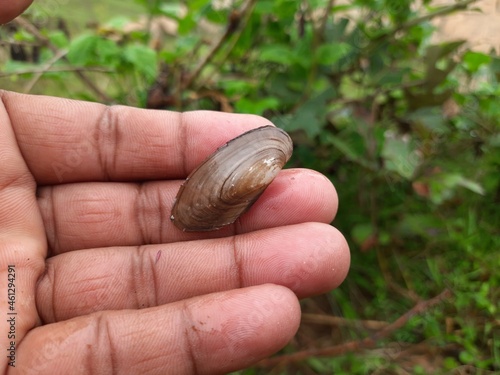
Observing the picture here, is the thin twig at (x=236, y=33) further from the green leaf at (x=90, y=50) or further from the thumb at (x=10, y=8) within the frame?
the thumb at (x=10, y=8)

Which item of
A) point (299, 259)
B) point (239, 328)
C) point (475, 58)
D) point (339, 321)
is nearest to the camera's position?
point (239, 328)

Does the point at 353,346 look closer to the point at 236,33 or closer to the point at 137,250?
the point at 137,250

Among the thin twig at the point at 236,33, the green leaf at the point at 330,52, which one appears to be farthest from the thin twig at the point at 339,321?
the thin twig at the point at 236,33

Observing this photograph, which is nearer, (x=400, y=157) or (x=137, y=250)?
(x=137, y=250)

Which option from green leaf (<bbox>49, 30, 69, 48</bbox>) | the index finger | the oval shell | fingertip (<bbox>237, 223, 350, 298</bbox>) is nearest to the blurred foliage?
green leaf (<bbox>49, 30, 69, 48</bbox>)

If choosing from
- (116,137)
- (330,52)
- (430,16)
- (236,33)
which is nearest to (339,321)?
(330,52)
